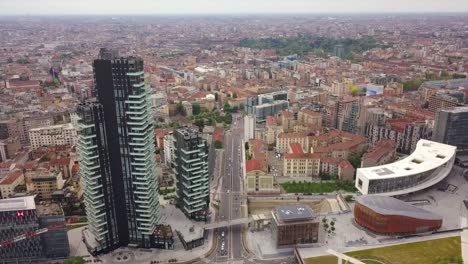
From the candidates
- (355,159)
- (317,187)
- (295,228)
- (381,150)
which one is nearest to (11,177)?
(295,228)

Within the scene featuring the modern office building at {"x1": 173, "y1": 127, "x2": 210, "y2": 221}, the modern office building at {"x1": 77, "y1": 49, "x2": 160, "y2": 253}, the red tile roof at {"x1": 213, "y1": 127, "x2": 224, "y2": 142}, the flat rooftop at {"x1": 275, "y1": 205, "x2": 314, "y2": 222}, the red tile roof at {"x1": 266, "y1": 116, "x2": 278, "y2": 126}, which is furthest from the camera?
the red tile roof at {"x1": 266, "y1": 116, "x2": 278, "y2": 126}

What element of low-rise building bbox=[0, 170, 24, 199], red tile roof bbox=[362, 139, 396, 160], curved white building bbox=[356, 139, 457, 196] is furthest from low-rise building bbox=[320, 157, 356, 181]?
low-rise building bbox=[0, 170, 24, 199]

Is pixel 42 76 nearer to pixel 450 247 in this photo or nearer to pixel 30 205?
pixel 30 205

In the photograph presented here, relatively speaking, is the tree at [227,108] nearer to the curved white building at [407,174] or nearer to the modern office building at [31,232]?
the curved white building at [407,174]

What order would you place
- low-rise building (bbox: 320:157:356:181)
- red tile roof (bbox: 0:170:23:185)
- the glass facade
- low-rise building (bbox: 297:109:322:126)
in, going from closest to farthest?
the glass facade < red tile roof (bbox: 0:170:23:185) < low-rise building (bbox: 320:157:356:181) < low-rise building (bbox: 297:109:322:126)

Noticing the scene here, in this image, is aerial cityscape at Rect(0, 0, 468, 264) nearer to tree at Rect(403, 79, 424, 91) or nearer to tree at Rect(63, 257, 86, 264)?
tree at Rect(63, 257, 86, 264)

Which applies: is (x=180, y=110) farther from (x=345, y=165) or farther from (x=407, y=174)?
(x=407, y=174)

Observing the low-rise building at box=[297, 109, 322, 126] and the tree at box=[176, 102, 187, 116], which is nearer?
the low-rise building at box=[297, 109, 322, 126]
